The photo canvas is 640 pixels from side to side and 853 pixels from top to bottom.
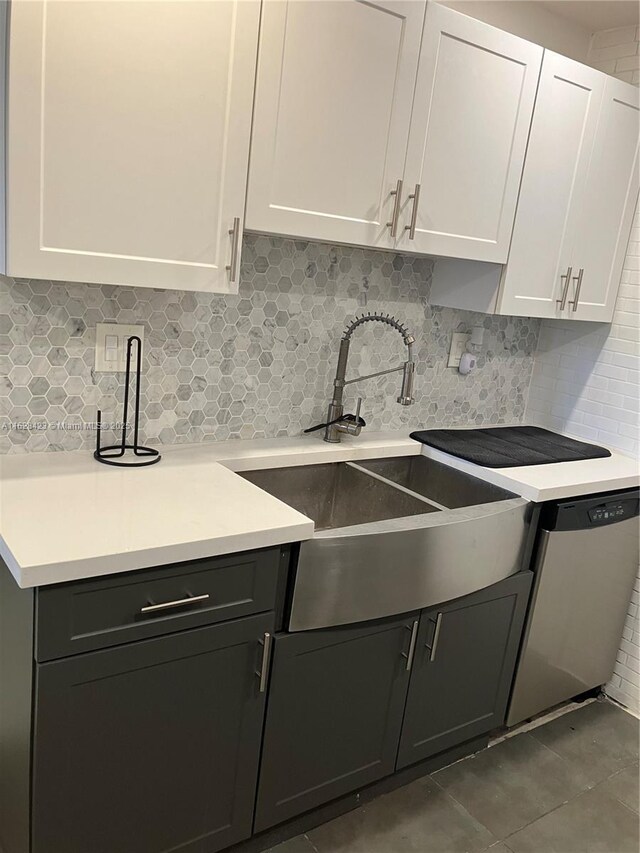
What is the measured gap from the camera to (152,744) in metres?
1.55

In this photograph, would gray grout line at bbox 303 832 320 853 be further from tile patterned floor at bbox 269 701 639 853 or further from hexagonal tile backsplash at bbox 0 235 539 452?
hexagonal tile backsplash at bbox 0 235 539 452

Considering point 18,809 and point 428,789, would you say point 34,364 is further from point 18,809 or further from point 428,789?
point 428,789

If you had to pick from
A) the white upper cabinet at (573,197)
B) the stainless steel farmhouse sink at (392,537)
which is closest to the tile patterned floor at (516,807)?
the stainless steel farmhouse sink at (392,537)

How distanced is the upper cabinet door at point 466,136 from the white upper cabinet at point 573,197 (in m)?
0.09

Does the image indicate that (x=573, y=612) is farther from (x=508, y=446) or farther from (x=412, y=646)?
(x=412, y=646)

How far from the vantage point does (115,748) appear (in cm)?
150

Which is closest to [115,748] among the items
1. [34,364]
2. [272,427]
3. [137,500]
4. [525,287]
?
[137,500]

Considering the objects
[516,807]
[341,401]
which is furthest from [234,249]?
[516,807]

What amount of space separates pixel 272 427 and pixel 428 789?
1.24 meters

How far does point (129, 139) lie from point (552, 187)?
1.45 m

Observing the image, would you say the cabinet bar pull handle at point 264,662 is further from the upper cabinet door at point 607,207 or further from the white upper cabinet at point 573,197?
the upper cabinet door at point 607,207

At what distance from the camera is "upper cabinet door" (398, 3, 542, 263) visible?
1.98m

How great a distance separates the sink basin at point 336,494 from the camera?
7.25 feet

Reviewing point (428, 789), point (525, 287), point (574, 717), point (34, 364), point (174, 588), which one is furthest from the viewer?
point (574, 717)
